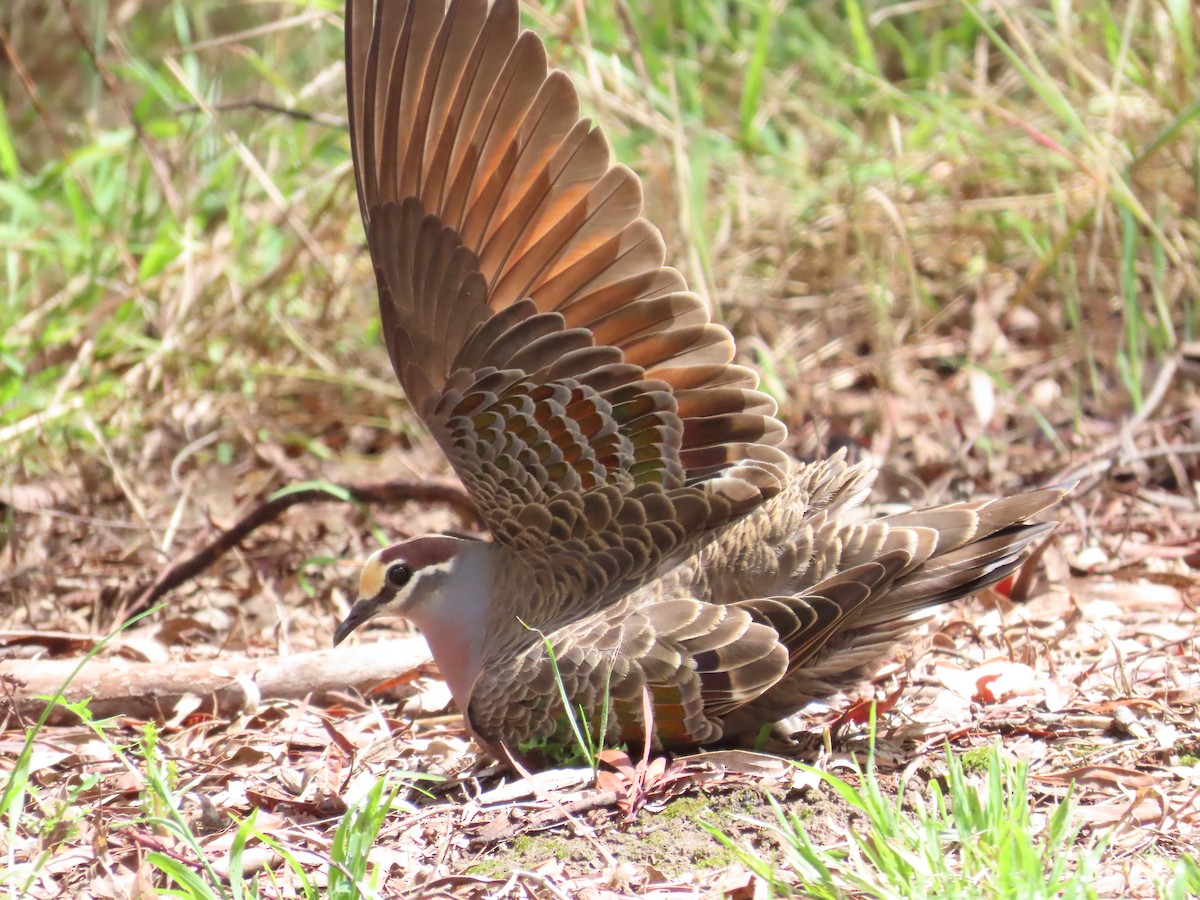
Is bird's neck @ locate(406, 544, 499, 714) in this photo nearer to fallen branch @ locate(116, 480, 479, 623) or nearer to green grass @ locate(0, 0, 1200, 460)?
fallen branch @ locate(116, 480, 479, 623)

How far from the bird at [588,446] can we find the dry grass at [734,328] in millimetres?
332

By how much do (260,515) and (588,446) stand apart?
4.48 feet

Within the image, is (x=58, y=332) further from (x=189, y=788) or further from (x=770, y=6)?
(x=770, y=6)

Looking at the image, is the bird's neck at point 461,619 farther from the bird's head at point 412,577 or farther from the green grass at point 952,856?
the green grass at point 952,856

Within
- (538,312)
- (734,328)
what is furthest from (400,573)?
(734,328)

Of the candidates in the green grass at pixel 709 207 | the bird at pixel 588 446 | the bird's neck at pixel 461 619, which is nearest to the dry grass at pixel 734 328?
the green grass at pixel 709 207

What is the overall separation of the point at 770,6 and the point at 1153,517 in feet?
9.12

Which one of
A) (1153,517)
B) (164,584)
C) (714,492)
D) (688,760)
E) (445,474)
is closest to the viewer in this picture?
(688,760)

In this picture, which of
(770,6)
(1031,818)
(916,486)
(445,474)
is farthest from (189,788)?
(770,6)

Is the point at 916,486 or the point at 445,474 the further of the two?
the point at 445,474

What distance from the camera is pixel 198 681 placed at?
3387mm

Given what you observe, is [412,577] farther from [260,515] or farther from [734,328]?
[734,328]

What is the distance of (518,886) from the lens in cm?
243

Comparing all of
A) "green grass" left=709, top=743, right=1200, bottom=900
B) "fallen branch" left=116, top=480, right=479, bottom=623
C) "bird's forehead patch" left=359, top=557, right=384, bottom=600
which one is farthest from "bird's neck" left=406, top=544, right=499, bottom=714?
"green grass" left=709, top=743, right=1200, bottom=900
